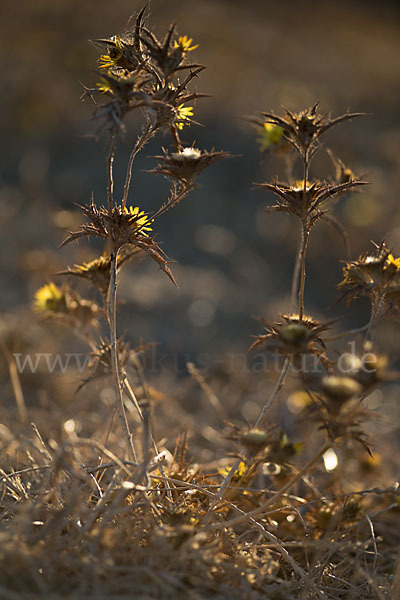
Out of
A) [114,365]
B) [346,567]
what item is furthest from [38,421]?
[346,567]

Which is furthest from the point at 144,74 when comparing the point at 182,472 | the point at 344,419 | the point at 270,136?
the point at 182,472

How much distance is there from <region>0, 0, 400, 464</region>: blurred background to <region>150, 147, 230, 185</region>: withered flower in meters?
0.33

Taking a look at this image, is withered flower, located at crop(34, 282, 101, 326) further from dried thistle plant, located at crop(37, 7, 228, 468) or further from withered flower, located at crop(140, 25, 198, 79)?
withered flower, located at crop(140, 25, 198, 79)

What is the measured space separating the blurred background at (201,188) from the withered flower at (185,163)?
33cm

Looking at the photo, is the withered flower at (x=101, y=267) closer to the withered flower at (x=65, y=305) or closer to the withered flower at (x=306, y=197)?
the withered flower at (x=65, y=305)

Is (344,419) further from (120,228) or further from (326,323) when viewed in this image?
(120,228)

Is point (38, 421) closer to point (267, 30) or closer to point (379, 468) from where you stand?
point (379, 468)

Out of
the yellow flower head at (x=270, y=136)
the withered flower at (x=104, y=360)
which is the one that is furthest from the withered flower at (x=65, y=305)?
the yellow flower head at (x=270, y=136)

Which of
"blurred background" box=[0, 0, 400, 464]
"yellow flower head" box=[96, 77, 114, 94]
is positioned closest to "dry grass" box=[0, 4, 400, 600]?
"yellow flower head" box=[96, 77, 114, 94]

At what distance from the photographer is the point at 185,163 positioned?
1589mm

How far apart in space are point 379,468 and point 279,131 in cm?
183

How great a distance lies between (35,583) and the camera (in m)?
1.33

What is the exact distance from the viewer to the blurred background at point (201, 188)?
482cm

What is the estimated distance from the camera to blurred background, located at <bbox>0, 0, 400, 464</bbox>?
15.8 feet
